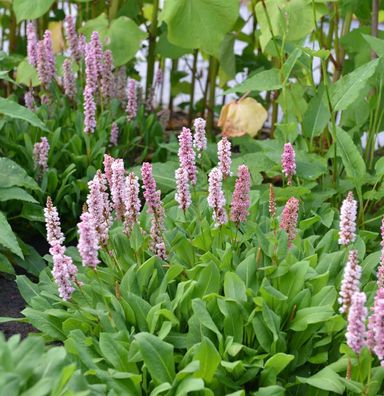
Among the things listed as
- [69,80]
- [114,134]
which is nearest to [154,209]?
[114,134]

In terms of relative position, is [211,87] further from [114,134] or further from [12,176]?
[12,176]

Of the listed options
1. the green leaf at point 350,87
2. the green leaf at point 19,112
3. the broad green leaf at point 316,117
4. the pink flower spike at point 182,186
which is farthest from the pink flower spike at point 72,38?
the pink flower spike at point 182,186

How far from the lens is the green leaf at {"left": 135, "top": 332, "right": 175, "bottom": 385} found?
2.08 metres

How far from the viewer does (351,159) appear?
3074mm

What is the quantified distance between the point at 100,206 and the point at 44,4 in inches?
61.6

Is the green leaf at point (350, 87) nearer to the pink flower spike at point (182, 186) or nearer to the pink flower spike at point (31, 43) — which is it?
the pink flower spike at point (182, 186)

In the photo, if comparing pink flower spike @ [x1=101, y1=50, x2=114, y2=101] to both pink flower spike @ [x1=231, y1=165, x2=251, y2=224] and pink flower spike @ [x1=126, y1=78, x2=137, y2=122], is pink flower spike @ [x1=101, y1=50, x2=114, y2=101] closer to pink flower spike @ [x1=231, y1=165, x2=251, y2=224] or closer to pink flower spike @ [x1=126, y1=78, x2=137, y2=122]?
pink flower spike @ [x1=126, y1=78, x2=137, y2=122]

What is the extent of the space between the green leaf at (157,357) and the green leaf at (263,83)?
4.16ft

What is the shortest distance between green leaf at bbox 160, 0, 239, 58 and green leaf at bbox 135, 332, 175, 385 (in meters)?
1.68

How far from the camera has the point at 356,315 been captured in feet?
5.80

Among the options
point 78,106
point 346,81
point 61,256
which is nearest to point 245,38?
point 78,106

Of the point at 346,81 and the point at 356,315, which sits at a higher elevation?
the point at 346,81

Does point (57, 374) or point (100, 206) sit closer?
point (57, 374)

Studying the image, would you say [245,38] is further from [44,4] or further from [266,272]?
[266,272]
